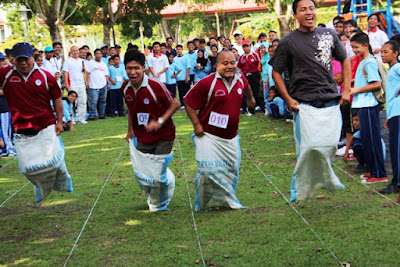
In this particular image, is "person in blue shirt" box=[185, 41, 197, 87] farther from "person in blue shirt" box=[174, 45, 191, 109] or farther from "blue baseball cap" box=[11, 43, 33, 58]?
"blue baseball cap" box=[11, 43, 33, 58]

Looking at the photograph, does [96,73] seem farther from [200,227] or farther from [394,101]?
[200,227]

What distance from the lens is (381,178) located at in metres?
7.96

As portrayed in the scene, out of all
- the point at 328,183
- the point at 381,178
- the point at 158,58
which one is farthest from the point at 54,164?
the point at 158,58

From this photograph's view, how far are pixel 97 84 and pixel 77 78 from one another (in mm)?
1082

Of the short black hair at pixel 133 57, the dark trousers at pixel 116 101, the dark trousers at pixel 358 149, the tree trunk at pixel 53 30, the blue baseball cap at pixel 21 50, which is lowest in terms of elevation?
the dark trousers at pixel 116 101

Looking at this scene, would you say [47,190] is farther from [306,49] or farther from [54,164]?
[306,49]

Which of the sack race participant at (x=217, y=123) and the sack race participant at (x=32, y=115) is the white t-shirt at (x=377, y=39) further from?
the sack race participant at (x=32, y=115)

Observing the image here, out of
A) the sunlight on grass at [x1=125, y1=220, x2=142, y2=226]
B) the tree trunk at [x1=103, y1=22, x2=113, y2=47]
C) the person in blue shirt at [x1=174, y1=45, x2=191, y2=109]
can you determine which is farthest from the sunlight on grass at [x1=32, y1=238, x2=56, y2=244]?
the tree trunk at [x1=103, y1=22, x2=113, y2=47]

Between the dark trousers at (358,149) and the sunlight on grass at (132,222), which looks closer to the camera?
the sunlight on grass at (132,222)

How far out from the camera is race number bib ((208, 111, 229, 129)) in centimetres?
668

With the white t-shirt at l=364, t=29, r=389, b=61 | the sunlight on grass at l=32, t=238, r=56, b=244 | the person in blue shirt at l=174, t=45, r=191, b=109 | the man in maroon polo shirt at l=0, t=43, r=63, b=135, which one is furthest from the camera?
the person in blue shirt at l=174, t=45, r=191, b=109

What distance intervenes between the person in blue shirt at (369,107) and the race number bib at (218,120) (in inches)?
79.5

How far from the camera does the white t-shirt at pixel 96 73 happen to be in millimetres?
18422

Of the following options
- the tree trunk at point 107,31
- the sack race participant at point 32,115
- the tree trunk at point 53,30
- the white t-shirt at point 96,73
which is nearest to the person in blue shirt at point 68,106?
the white t-shirt at point 96,73
